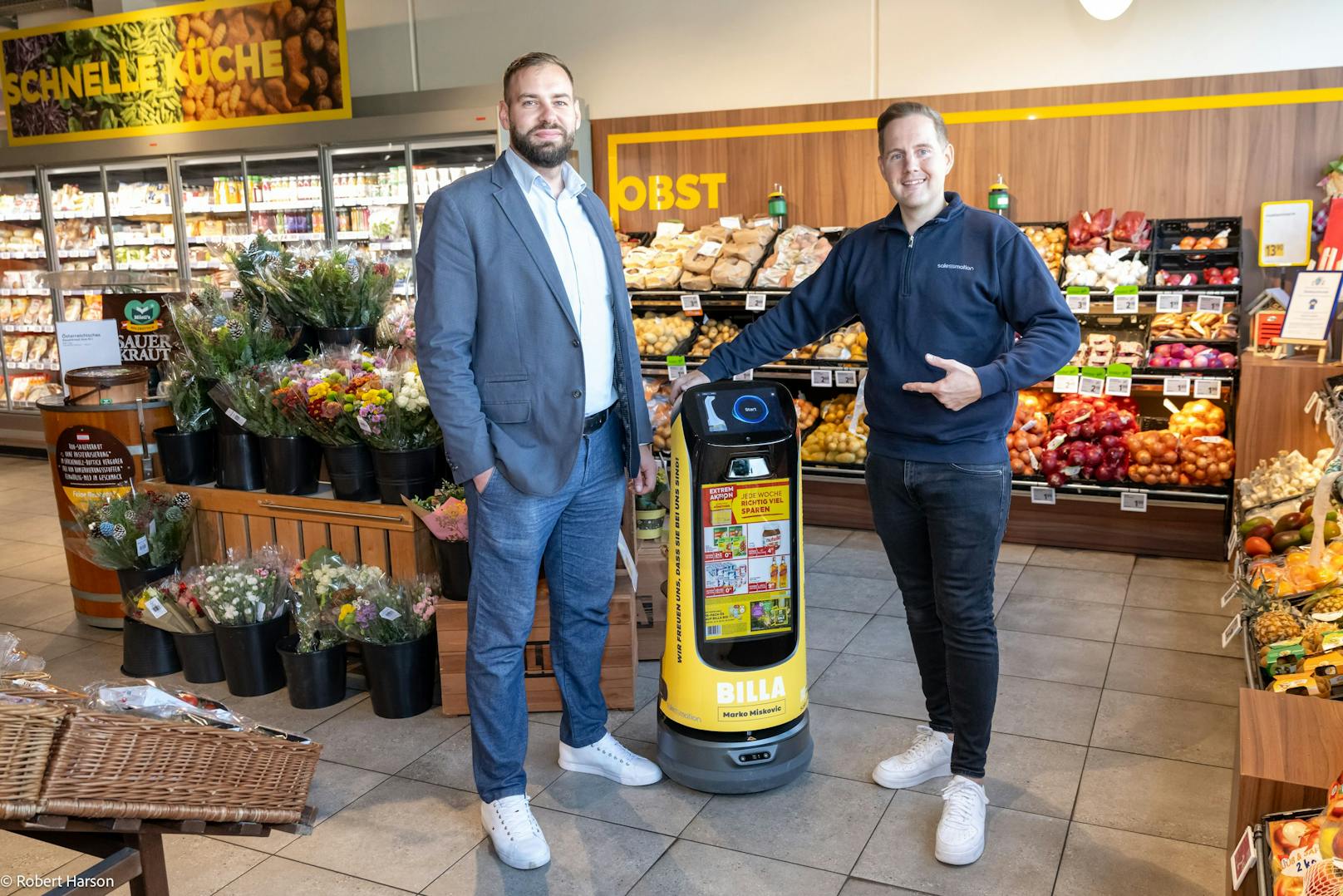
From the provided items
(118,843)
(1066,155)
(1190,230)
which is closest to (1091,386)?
(1190,230)

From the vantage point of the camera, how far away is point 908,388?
234 centimetres

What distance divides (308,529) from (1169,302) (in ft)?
12.7

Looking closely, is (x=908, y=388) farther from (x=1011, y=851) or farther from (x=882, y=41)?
(x=882, y=41)

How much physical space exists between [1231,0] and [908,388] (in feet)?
13.1

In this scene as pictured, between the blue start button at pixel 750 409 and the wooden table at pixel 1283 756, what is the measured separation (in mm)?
1246

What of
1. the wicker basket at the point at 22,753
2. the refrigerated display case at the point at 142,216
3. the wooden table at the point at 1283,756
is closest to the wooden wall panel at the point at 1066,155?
the wooden table at the point at 1283,756

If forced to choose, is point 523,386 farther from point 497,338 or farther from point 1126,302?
point 1126,302

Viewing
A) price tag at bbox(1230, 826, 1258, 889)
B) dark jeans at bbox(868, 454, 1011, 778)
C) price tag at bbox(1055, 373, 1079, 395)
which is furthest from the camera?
price tag at bbox(1055, 373, 1079, 395)

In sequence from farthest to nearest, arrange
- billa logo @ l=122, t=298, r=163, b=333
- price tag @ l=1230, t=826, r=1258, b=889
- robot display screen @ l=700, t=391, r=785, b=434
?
billa logo @ l=122, t=298, r=163, b=333 → robot display screen @ l=700, t=391, r=785, b=434 → price tag @ l=1230, t=826, r=1258, b=889

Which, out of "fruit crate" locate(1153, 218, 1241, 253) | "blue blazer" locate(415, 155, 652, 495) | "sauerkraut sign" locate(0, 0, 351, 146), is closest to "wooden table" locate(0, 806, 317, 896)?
"blue blazer" locate(415, 155, 652, 495)

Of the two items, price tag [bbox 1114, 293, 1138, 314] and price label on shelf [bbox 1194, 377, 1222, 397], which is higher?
price tag [bbox 1114, 293, 1138, 314]

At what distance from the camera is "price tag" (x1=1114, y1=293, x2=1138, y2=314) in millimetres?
4871

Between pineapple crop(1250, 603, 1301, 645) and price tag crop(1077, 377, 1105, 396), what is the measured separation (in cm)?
212

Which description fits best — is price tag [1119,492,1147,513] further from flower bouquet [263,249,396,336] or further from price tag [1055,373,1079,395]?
flower bouquet [263,249,396,336]
